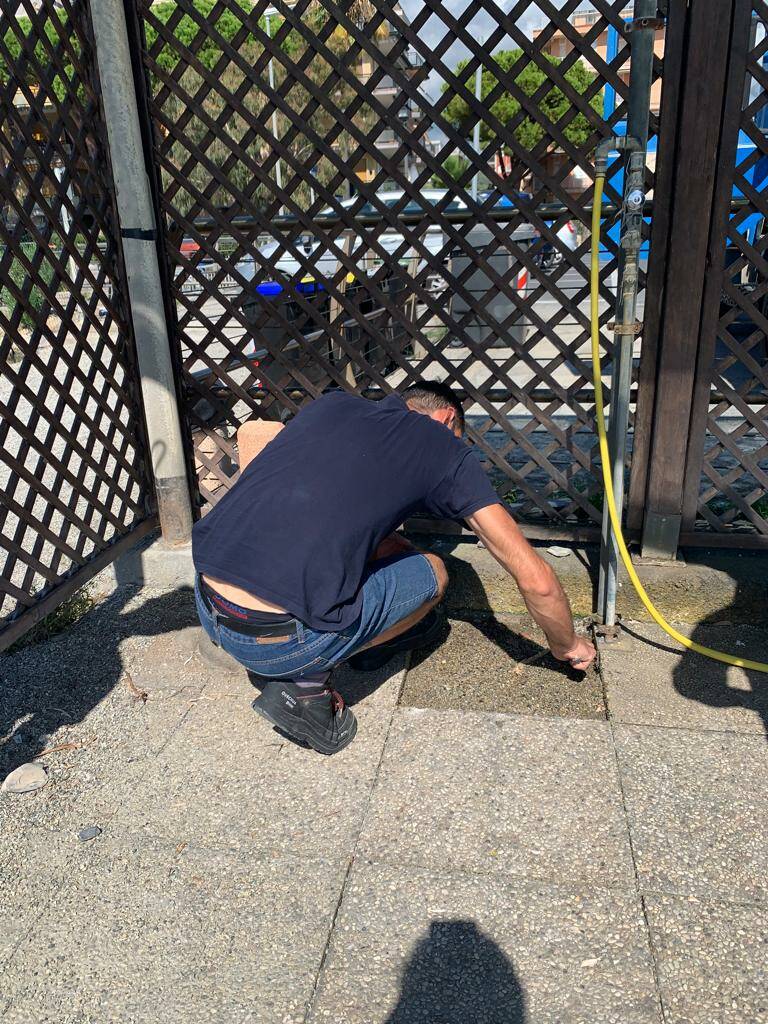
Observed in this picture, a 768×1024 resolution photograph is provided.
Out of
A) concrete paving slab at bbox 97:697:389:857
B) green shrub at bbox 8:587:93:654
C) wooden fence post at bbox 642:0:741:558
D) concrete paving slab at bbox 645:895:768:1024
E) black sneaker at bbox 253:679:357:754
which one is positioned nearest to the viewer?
concrete paving slab at bbox 645:895:768:1024

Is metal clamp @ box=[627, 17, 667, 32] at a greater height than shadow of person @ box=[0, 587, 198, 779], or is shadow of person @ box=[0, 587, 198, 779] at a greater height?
metal clamp @ box=[627, 17, 667, 32]

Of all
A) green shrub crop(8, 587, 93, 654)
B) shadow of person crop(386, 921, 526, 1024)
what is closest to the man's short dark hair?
shadow of person crop(386, 921, 526, 1024)

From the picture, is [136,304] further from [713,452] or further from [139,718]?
[713,452]

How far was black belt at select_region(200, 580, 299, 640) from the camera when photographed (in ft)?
8.53

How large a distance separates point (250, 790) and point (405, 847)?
574mm

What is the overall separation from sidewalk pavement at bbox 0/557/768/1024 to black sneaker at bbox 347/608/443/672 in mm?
78

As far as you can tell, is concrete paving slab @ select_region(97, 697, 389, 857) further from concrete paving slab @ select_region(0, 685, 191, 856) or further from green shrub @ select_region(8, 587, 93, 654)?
green shrub @ select_region(8, 587, 93, 654)

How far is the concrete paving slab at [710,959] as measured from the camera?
1.90 meters

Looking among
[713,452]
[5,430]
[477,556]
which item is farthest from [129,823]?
[713,452]

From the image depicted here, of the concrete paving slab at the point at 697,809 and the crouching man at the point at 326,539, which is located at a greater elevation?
the crouching man at the point at 326,539

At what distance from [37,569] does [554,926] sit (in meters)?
2.47

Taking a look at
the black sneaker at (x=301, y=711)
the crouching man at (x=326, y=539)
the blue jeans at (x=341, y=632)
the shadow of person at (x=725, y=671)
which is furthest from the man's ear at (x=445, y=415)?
the shadow of person at (x=725, y=671)

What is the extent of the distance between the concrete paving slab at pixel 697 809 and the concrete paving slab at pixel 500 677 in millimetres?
270

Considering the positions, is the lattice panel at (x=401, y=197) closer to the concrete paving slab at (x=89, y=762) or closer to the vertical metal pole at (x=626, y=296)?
the vertical metal pole at (x=626, y=296)
